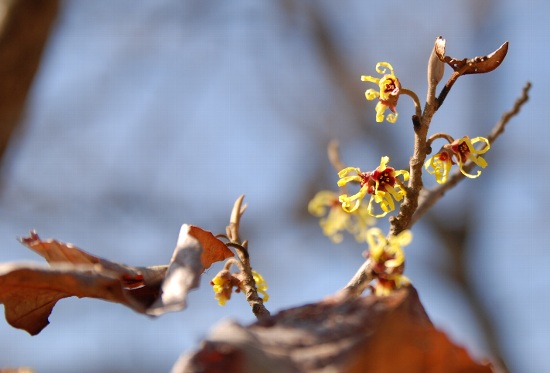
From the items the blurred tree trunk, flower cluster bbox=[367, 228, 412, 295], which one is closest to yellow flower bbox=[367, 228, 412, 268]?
flower cluster bbox=[367, 228, 412, 295]

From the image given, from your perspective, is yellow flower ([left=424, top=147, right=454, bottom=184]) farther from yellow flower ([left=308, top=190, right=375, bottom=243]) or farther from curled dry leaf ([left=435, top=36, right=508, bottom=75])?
yellow flower ([left=308, top=190, right=375, bottom=243])

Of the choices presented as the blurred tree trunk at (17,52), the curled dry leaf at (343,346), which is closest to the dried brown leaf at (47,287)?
the curled dry leaf at (343,346)

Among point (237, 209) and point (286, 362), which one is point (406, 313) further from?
point (237, 209)

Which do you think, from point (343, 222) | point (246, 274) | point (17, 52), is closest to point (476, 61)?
point (246, 274)

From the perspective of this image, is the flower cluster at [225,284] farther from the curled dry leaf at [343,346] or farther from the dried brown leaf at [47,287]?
the curled dry leaf at [343,346]

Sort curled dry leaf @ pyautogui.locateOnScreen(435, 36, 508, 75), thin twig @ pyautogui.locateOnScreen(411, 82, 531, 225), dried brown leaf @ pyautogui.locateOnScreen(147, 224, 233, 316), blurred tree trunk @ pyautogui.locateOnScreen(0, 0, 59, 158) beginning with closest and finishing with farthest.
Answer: dried brown leaf @ pyautogui.locateOnScreen(147, 224, 233, 316)
curled dry leaf @ pyautogui.locateOnScreen(435, 36, 508, 75)
thin twig @ pyautogui.locateOnScreen(411, 82, 531, 225)
blurred tree trunk @ pyautogui.locateOnScreen(0, 0, 59, 158)

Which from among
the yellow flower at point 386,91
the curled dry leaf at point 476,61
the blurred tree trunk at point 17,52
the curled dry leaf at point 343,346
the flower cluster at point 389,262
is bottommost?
the curled dry leaf at point 343,346
